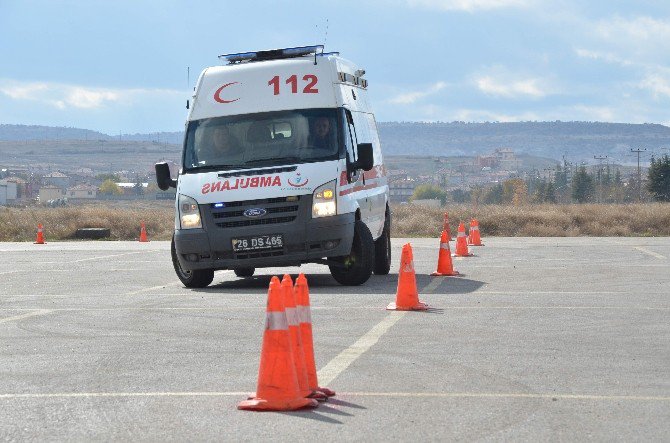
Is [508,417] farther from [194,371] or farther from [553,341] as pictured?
[553,341]

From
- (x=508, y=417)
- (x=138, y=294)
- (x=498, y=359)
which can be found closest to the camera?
(x=508, y=417)

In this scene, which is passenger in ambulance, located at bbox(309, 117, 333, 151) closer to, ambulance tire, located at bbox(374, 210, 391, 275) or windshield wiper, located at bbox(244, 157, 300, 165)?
windshield wiper, located at bbox(244, 157, 300, 165)

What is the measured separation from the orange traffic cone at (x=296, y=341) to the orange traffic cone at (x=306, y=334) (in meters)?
0.11

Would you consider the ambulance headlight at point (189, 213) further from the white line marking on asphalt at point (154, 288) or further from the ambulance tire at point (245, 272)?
the ambulance tire at point (245, 272)

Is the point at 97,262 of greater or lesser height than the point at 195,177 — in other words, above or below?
below

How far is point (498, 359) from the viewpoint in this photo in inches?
A: 411

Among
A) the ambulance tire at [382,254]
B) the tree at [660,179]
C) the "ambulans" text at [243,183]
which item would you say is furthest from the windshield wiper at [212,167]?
the tree at [660,179]

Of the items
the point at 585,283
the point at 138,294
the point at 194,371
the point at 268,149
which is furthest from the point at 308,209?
the point at 194,371

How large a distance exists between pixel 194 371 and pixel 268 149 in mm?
9011

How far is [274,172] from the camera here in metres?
18.1

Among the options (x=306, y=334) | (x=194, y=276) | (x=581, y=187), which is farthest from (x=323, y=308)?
(x=581, y=187)

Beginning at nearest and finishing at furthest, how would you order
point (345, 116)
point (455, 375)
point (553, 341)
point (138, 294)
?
point (455, 375) < point (553, 341) < point (138, 294) < point (345, 116)

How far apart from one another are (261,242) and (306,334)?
30.4ft

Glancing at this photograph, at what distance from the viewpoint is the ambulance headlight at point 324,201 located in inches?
711
